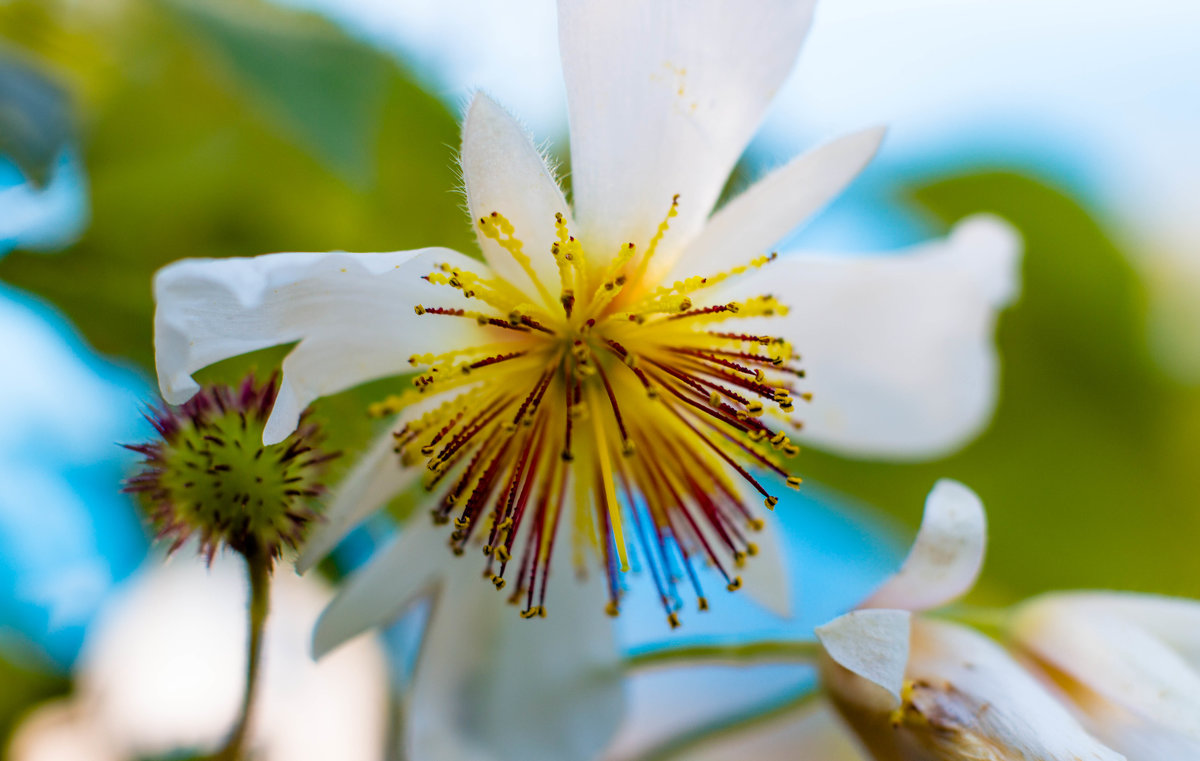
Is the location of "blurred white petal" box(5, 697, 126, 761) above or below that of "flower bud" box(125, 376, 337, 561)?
below

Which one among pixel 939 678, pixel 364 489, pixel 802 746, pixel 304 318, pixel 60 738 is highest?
pixel 304 318

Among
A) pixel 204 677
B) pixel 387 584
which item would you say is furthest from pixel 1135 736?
pixel 204 677

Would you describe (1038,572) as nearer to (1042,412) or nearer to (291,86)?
(1042,412)

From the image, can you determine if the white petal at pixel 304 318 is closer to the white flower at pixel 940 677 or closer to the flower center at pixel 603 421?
the flower center at pixel 603 421

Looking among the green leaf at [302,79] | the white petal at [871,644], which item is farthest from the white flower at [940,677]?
the green leaf at [302,79]

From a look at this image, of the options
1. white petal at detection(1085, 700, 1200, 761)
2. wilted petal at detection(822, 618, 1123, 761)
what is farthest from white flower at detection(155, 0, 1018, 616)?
white petal at detection(1085, 700, 1200, 761)

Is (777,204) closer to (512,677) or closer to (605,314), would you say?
(605,314)

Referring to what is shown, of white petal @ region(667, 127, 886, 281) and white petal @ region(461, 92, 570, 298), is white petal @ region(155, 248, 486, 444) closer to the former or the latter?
white petal @ region(461, 92, 570, 298)
